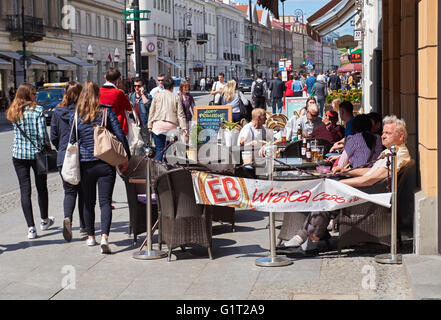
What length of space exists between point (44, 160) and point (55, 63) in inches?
1887

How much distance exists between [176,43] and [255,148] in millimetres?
90079

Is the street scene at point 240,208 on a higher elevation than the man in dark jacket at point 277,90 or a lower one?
lower

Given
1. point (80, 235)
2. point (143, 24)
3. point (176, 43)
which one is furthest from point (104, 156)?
point (176, 43)

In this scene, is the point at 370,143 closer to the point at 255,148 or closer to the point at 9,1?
the point at 255,148

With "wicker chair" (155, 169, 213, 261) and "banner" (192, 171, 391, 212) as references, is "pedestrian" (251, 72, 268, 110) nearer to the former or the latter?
"wicker chair" (155, 169, 213, 261)

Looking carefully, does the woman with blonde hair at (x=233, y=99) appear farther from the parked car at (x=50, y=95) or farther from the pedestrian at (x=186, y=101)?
the parked car at (x=50, y=95)

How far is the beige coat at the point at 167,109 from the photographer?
43.4ft

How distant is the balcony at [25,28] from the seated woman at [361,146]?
150 feet

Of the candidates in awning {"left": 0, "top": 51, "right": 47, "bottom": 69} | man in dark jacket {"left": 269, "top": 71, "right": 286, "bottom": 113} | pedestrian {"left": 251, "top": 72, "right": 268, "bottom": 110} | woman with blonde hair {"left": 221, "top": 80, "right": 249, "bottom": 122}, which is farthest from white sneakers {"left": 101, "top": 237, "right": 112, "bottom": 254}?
awning {"left": 0, "top": 51, "right": 47, "bottom": 69}

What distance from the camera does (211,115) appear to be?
1634 centimetres

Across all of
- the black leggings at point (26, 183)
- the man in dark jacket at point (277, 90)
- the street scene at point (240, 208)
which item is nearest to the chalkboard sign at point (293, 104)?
the man in dark jacket at point (277, 90)

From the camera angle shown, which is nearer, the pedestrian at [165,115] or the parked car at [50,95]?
the pedestrian at [165,115]

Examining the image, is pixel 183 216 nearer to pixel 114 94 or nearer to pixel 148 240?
pixel 148 240
